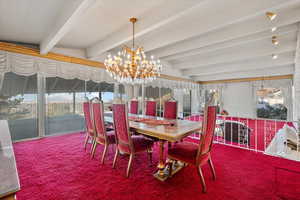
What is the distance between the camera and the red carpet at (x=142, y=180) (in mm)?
1682

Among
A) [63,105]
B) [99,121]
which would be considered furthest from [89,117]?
[63,105]

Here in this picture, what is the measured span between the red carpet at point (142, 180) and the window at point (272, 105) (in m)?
6.46

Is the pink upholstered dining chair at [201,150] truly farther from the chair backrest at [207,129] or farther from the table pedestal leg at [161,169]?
the table pedestal leg at [161,169]

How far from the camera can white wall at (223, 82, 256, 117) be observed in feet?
26.8

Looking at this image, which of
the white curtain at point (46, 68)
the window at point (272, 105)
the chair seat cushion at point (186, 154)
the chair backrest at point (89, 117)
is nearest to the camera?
the chair seat cushion at point (186, 154)

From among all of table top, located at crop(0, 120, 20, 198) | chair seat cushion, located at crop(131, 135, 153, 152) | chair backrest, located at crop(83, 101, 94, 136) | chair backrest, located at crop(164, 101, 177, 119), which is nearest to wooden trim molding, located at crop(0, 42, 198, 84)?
chair backrest, located at crop(83, 101, 94, 136)

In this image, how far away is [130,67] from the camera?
3.04 metres

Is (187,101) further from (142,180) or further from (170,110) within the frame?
(142,180)

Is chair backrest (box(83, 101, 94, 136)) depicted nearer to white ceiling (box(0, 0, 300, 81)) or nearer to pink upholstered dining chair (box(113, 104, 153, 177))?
pink upholstered dining chair (box(113, 104, 153, 177))

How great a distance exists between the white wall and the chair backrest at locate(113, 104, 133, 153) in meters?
8.53

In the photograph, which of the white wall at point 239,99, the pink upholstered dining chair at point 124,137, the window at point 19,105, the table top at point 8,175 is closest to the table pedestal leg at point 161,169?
the pink upholstered dining chair at point 124,137

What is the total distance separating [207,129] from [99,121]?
1795mm

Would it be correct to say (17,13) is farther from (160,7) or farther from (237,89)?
(237,89)

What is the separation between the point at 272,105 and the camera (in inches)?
301
